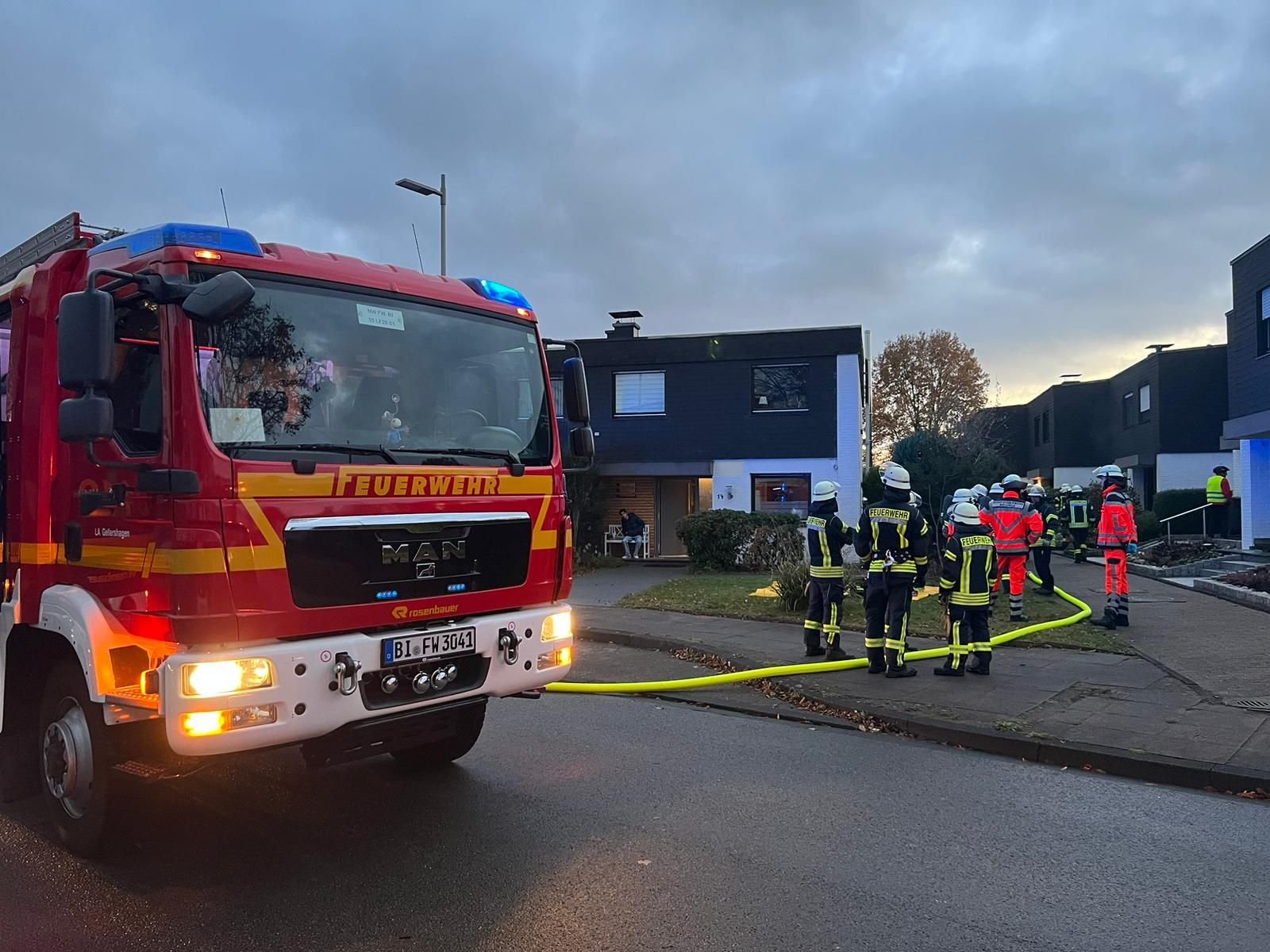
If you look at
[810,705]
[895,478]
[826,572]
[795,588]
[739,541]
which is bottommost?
[810,705]

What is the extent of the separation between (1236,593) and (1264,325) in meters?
7.47

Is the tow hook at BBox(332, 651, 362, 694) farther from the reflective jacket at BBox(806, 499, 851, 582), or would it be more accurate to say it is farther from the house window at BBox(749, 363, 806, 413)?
the house window at BBox(749, 363, 806, 413)

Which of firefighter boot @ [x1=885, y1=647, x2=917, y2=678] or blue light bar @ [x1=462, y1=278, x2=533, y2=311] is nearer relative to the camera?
blue light bar @ [x1=462, y1=278, x2=533, y2=311]

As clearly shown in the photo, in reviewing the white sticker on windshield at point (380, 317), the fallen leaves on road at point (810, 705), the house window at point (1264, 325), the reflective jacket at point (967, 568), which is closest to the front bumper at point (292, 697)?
the white sticker on windshield at point (380, 317)

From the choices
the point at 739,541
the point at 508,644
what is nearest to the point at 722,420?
the point at 739,541

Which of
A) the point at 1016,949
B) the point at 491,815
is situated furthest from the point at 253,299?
the point at 1016,949

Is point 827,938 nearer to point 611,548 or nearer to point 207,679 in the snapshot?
point 207,679

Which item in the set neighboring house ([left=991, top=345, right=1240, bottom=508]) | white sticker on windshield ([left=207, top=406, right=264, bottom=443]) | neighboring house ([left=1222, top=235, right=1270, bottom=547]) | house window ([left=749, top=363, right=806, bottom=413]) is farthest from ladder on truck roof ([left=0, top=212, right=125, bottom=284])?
neighboring house ([left=991, top=345, right=1240, bottom=508])

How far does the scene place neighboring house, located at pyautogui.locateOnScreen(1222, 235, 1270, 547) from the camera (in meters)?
17.4

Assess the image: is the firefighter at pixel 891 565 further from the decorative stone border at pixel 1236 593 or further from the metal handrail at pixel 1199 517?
the metal handrail at pixel 1199 517

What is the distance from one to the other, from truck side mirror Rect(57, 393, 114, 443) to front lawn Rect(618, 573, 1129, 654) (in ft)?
26.0

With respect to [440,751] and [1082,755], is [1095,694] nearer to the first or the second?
[1082,755]

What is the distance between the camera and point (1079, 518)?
19.0m

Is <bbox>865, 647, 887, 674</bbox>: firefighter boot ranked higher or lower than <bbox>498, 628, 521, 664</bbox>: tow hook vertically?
lower
